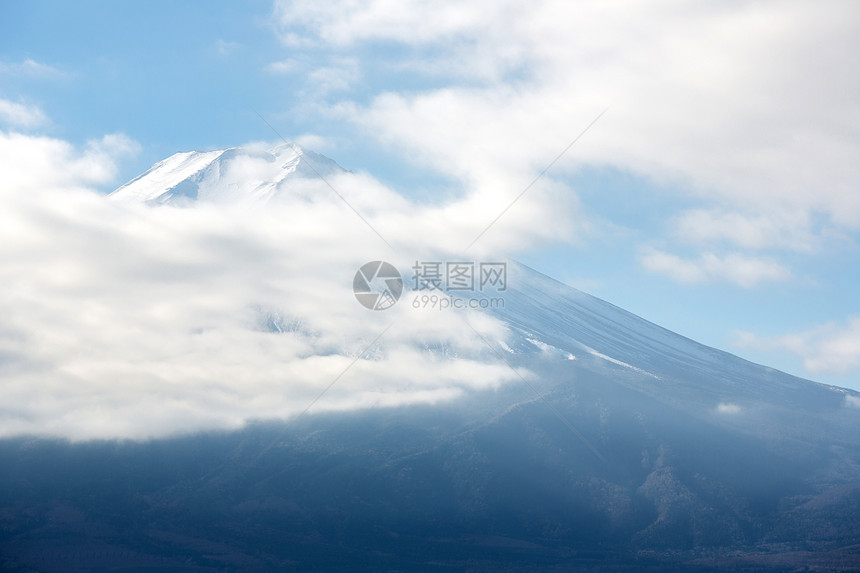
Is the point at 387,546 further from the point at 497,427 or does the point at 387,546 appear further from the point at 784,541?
the point at 784,541

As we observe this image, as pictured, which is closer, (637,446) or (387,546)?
(387,546)

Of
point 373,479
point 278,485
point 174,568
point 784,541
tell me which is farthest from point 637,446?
point 174,568

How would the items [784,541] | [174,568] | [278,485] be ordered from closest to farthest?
[174,568]
[784,541]
[278,485]

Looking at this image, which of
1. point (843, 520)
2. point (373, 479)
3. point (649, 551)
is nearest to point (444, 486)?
point (373, 479)

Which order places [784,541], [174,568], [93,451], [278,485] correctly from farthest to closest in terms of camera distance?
1. [93,451]
2. [278,485]
3. [784,541]
4. [174,568]

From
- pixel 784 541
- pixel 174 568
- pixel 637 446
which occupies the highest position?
pixel 637 446

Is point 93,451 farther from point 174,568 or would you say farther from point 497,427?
point 497,427

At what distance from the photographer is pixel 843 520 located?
162750 millimetres

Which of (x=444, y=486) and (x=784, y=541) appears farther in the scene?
(x=444, y=486)

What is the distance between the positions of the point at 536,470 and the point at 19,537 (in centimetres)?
9789

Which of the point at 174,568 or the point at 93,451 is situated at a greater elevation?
the point at 93,451

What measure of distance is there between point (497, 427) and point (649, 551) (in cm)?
4564

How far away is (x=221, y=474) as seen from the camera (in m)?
180

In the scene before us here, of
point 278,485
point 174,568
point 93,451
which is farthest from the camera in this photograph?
point 93,451
